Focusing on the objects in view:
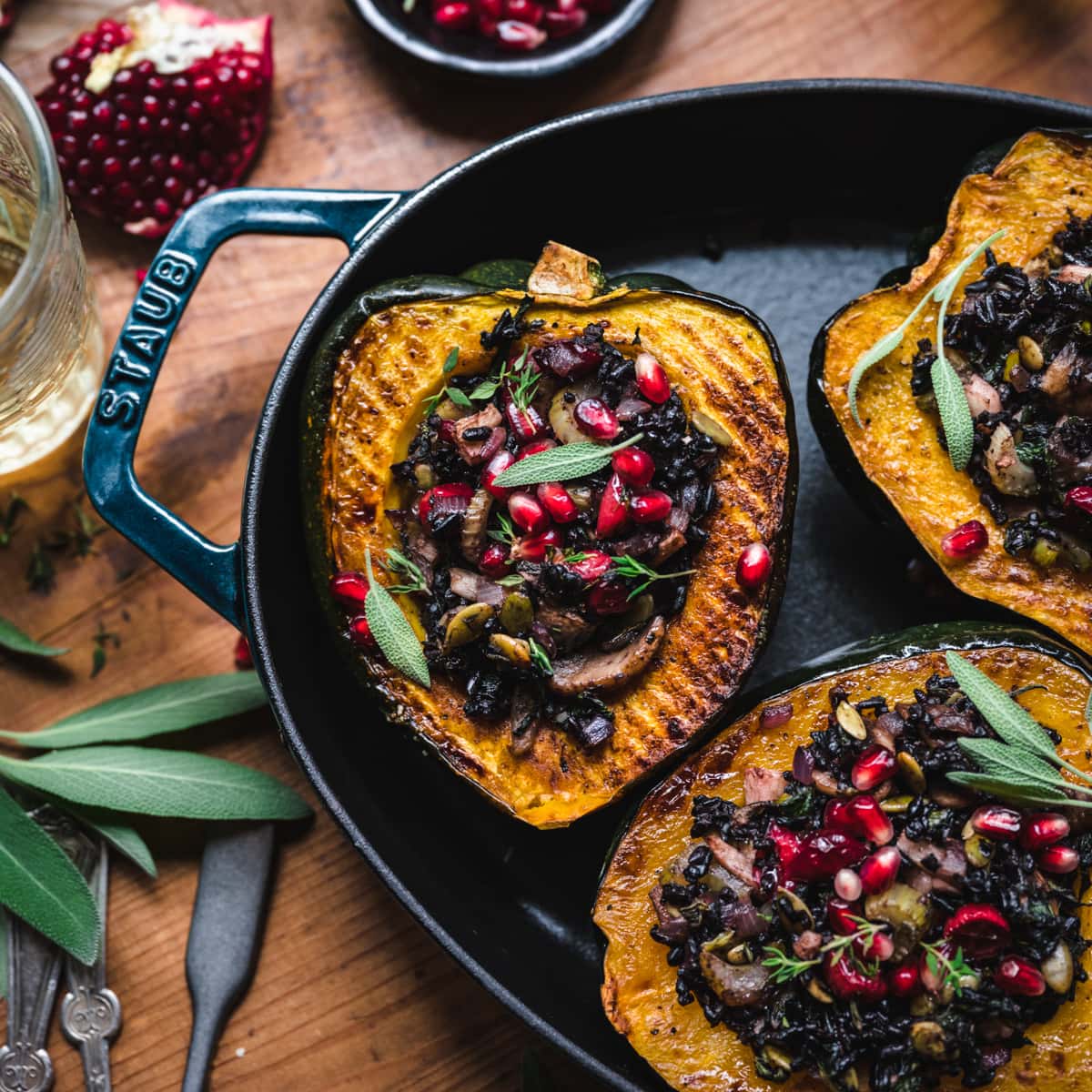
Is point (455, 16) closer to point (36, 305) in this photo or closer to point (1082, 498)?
point (36, 305)

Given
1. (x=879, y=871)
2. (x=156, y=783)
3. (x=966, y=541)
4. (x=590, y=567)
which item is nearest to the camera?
(x=879, y=871)

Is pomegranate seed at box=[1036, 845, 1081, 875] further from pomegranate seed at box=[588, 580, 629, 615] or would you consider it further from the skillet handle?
the skillet handle

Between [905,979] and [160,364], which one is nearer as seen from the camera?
[905,979]

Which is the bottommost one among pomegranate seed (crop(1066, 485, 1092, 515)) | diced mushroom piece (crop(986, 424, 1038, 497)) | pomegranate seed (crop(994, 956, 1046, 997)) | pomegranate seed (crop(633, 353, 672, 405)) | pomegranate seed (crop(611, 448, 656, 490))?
pomegranate seed (crop(994, 956, 1046, 997))

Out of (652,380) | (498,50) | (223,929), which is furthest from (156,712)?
(498,50)

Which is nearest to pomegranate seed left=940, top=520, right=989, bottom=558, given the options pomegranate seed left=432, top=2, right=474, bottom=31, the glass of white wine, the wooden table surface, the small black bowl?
the wooden table surface

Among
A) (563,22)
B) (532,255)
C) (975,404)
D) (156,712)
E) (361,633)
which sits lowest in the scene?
(975,404)
